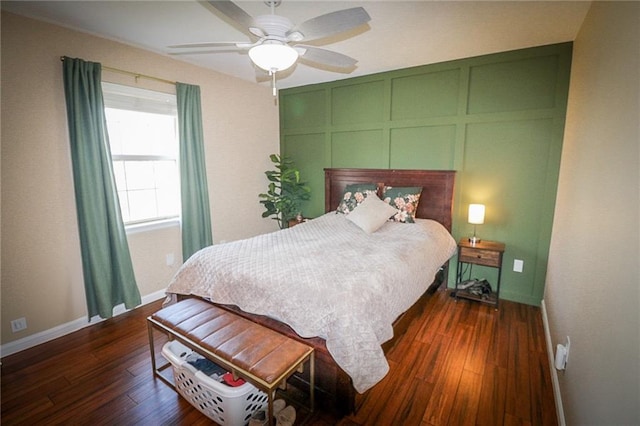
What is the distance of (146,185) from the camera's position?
3221 millimetres

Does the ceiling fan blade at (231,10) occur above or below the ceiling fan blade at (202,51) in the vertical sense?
below

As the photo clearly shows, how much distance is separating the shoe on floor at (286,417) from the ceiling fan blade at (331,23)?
7.12 ft

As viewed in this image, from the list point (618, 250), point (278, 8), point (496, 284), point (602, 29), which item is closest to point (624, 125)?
point (618, 250)

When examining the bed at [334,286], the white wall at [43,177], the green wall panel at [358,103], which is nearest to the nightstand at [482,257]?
the bed at [334,286]

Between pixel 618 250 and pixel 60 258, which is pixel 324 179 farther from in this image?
pixel 618 250

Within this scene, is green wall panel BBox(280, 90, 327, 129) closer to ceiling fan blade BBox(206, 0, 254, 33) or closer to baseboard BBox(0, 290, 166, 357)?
ceiling fan blade BBox(206, 0, 254, 33)

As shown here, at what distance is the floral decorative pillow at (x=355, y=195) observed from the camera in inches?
140

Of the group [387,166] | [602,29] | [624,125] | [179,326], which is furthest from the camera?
[387,166]

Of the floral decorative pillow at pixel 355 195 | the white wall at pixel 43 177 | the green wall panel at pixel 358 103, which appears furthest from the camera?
the green wall panel at pixel 358 103

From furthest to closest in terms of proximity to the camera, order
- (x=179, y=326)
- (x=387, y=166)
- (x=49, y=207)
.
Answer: (x=387, y=166)
(x=49, y=207)
(x=179, y=326)

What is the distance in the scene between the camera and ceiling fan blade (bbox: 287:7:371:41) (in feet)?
5.00

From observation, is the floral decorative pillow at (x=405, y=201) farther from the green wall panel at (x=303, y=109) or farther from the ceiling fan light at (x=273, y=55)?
the ceiling fan light at (x=273, y=55)

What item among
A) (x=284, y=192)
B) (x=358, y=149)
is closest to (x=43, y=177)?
(x=284, y=192)

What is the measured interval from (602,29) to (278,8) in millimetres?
2033
